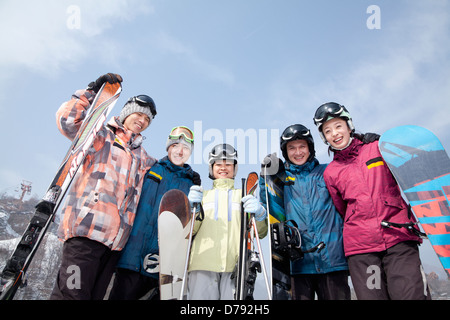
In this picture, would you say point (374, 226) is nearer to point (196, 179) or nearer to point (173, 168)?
point (196, 179)

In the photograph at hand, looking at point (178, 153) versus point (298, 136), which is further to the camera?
point (178, 153)

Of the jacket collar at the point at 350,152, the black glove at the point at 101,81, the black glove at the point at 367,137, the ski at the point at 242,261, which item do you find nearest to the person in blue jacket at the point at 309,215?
the jacket collar at the point at 350,152

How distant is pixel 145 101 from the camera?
4375 millimetres

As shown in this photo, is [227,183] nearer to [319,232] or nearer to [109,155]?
[319,232]

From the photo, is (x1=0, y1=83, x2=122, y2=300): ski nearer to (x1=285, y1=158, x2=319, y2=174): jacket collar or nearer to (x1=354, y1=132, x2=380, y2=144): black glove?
(x1=285, y1=158, x2=319, y2=174): jacket collar

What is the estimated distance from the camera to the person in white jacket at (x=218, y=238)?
3203mm

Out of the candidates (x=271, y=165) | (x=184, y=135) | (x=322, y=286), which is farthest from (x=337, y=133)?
(x=184, y=135)

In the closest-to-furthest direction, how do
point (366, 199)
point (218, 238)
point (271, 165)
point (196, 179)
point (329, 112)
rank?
point (366, 199) → point (218, 238) → point (329, 112) → point (271, 165) → point (196, 179)

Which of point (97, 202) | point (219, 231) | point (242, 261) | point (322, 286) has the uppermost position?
point (97, 202)

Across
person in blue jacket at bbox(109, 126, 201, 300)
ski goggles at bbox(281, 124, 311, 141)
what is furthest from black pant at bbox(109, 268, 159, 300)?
ski goggles at bbox(281, 124, 311, 141)

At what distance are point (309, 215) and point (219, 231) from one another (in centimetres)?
134

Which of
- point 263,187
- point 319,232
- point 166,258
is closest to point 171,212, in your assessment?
point 166,258
